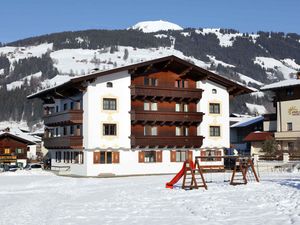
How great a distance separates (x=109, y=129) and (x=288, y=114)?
2708 cm

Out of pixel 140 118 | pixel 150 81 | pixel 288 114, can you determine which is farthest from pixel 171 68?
pixel 288 114

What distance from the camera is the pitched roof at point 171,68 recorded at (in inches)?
1842

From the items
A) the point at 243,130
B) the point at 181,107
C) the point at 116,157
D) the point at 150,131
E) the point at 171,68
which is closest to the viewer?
the point at 116,157

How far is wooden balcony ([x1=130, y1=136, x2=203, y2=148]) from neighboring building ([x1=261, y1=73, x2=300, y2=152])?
16353mm

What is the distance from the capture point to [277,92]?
66.2 m

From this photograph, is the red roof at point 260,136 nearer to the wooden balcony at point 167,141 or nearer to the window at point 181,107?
the wooden balcony at point 167,141

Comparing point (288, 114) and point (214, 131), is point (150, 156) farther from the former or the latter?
point (288, 114)

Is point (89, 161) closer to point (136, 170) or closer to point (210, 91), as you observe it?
point (136, 170)

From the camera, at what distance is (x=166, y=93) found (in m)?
50.1

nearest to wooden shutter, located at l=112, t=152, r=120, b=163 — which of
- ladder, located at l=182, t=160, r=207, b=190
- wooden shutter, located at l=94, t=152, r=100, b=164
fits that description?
wooden shutter, located at l=94, t=152, r=100, b=164

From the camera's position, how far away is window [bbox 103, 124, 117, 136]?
1889 inches

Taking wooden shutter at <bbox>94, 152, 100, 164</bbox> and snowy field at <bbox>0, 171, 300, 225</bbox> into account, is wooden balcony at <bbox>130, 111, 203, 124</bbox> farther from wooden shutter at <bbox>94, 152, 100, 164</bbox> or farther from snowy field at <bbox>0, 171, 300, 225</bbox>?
snowy field at <bbox>0, 171, 300, 225</bbox>

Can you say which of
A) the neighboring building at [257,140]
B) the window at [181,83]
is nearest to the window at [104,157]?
the window at [181,83]

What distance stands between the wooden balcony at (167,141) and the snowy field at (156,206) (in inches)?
682
